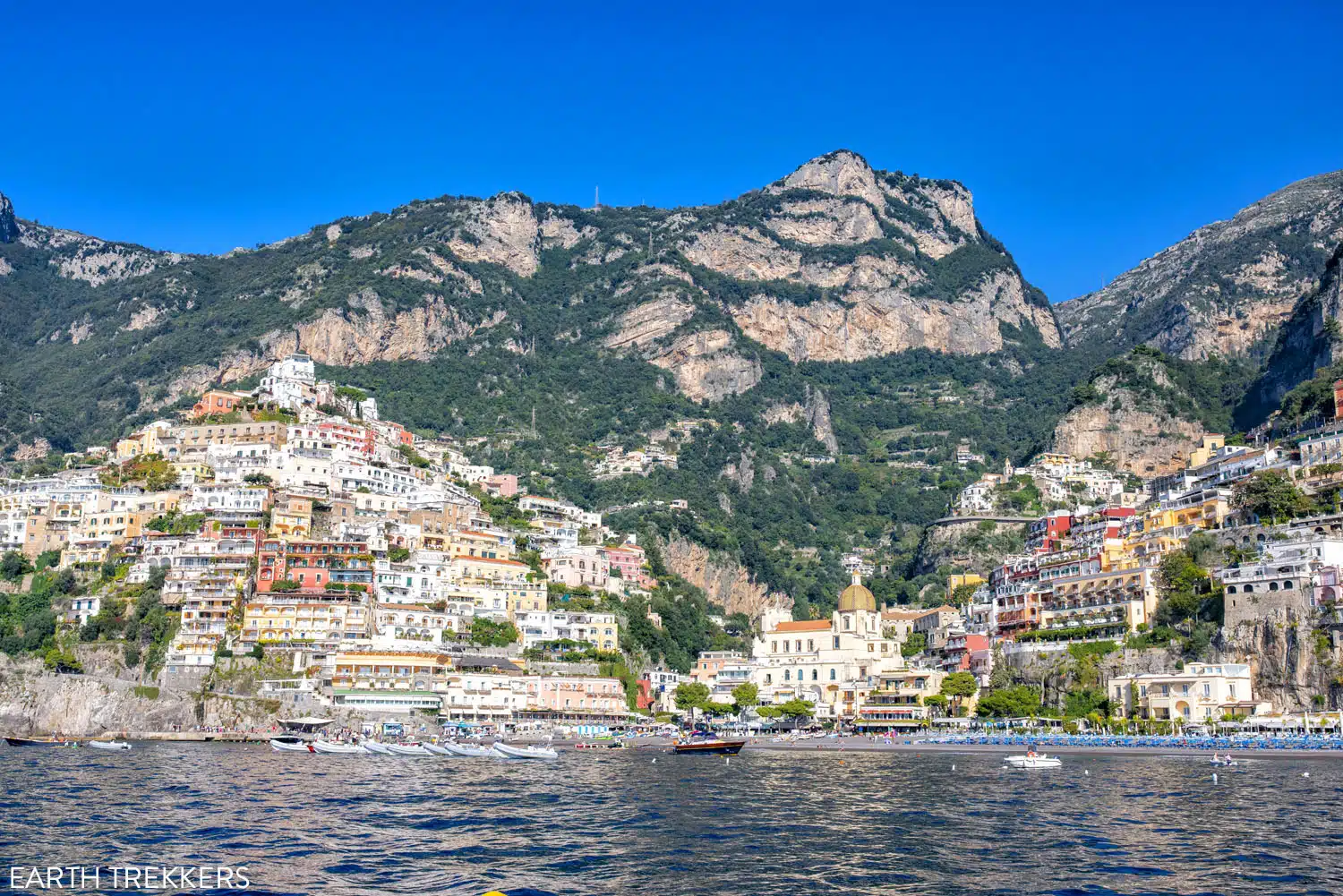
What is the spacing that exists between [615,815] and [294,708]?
58.2 metres

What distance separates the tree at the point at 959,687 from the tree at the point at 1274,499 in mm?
25923

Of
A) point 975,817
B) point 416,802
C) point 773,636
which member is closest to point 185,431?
point 773,636

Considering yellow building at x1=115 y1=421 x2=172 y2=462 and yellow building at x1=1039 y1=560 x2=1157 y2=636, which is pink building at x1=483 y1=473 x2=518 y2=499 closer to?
yellow building at x1=115 y1=421 x2=172 y2=462

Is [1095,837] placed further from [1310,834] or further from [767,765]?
[767,765]

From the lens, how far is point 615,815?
183 ft

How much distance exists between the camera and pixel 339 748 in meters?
93.1

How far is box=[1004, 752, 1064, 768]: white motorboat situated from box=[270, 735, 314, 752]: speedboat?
45.9 m

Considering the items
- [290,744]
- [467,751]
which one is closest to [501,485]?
[290,744]

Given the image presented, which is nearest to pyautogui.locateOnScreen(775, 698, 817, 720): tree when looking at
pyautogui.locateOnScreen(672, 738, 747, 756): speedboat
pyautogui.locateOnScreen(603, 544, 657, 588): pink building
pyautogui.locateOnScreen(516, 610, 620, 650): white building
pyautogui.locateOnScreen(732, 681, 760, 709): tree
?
pyautogui.locateOnScreen(732, 681, 760, 709): tree

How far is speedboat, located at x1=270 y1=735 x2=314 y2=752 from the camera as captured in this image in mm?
94450

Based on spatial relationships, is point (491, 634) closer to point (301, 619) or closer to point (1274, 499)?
point (301, 619)

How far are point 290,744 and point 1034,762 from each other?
5043 centimetres

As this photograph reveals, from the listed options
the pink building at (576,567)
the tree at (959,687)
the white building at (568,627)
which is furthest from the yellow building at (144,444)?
the tree at (959,687)

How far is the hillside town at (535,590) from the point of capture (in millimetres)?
104188
